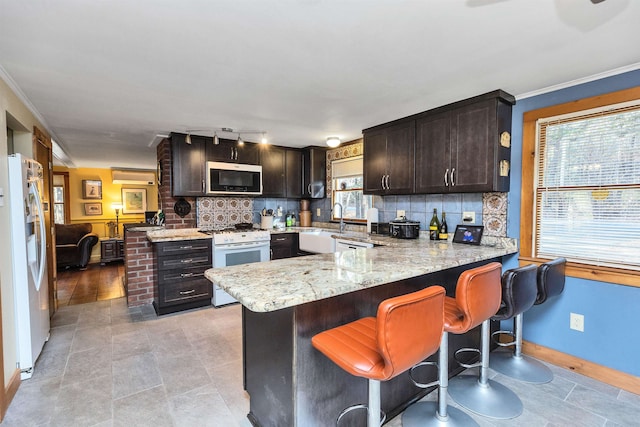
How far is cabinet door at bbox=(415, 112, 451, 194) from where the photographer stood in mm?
2746

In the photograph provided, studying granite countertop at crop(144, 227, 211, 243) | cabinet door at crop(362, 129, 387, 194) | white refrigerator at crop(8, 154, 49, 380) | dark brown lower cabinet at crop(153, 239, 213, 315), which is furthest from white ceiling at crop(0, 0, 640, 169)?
dark brown lower cabinet at crop(153, 239, 213, 315)

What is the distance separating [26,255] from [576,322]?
13.5ft

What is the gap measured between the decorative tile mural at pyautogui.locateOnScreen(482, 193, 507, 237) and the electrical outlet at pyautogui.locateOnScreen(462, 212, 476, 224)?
0.29 feet

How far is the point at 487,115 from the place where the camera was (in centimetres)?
247

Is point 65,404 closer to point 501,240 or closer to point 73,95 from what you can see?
point 73,95

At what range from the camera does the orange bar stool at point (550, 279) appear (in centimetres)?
214

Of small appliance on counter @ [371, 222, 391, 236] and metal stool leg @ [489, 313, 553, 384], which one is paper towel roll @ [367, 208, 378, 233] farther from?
metal stool leg @ [489, 313, 553, 384]

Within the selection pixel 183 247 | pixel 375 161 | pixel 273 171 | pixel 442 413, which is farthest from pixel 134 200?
pixel 442 413

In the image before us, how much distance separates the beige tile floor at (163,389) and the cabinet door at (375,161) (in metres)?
2.11

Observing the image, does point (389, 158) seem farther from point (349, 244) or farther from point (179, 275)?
point (179, 275)

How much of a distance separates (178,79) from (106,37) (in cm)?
55

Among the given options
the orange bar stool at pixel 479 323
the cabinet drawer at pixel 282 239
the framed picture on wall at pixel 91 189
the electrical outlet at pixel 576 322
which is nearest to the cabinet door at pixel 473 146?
the orange bar stool at pixel 479 323

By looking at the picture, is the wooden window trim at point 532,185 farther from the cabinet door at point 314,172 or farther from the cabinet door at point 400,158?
the cabinet door at point 314,172

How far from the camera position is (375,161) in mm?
3471
